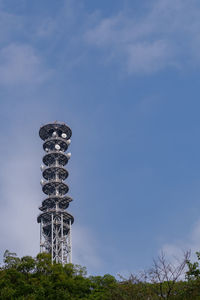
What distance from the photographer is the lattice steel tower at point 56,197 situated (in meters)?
68.4

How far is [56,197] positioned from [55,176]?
526 centimetres

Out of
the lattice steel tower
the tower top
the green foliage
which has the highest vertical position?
the tower top

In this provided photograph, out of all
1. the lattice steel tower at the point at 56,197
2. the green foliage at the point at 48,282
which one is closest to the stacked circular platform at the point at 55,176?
the lattice steel tower at the point at 56,197

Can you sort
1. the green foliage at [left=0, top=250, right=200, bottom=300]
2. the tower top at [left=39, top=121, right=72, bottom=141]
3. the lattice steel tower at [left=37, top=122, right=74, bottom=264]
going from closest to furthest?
the green foliage at [left=0, top=250, right=200, bottom=300]
the lattice steel tower at [left=37, top=122, right=74, bottom=264]
the tower top at [left=39, top=121, right=72, bottom=141]

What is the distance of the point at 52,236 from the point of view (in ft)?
222

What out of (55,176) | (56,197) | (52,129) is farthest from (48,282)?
(52,129)

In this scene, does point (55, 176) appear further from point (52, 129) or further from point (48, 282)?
point (48, 282)

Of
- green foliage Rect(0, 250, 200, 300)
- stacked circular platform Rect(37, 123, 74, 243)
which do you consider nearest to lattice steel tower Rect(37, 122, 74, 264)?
stacked circular platform Rect(37, 123, 74, 243)

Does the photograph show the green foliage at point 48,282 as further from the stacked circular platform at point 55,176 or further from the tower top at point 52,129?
the tower top at point 52,129

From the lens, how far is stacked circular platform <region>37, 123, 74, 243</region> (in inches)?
2763

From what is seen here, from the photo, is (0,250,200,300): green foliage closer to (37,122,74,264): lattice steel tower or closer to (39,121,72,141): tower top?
(37,122,74,264): lattice steel tower

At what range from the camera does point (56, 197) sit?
7000cm

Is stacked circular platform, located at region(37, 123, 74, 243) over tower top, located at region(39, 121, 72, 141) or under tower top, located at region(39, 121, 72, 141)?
under

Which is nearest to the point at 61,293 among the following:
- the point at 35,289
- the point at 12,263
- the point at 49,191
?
the point at 35,289
